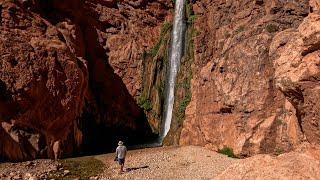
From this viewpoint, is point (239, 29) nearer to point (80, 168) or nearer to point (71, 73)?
point (71, 73)

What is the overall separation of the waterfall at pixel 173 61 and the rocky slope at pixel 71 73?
7.86 feet

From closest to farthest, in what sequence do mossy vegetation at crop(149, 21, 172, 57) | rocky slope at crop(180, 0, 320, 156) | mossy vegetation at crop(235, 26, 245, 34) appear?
rocky slope at crop(180, 0, 320, 156) < mossy vegetation at crop(235, 26, 245, 34) < mossy vegetation at crop(149, 21, 172, 57)

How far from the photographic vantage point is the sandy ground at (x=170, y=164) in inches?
719

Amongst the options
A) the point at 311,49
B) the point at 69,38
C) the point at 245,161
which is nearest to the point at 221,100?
the point at 69,38

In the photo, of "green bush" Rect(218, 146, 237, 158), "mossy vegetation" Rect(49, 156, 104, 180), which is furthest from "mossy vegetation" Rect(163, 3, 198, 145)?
"mossy vegetation" Rect(49, 156, 104, 180)

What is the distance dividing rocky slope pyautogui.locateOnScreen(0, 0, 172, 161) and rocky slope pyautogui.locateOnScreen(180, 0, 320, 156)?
7.32m

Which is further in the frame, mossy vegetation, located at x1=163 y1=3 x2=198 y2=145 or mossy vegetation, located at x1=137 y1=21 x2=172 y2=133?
mossy vegetation, located at x1=137 y1=21 x2=172 y2=133

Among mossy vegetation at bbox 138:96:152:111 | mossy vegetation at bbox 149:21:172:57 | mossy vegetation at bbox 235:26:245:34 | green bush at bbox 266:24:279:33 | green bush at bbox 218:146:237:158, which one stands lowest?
green bush at bbox 218:146:237:158

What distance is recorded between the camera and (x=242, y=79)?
23.0 meters

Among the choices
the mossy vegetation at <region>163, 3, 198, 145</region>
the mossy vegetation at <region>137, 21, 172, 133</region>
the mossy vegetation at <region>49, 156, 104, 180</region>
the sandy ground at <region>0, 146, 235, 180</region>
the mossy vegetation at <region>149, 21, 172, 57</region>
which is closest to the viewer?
the sandy ground at <region>0, 146, 235, 180</region>

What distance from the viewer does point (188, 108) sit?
28141 millimetres

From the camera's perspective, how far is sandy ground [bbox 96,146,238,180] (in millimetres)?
18250

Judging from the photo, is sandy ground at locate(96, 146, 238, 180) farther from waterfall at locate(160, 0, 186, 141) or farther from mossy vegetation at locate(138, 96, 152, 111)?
mossy vegetation at locate(138, 96, 152, 111)

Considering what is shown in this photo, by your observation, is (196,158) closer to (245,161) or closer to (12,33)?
(12,33)
